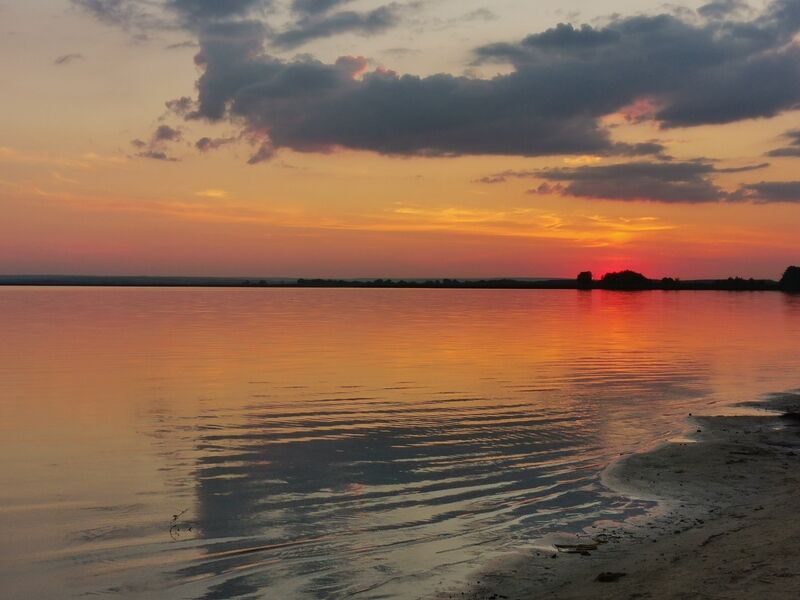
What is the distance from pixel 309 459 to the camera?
18109mm

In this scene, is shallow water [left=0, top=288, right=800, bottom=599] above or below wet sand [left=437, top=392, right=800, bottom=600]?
below

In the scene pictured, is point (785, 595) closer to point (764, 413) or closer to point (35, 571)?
point (35, 571)

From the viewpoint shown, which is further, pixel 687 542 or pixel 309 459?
pixel 309 459

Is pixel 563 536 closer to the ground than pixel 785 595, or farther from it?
closer to the ground

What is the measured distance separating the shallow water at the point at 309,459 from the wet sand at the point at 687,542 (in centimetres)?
74

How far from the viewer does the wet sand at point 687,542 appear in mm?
9000

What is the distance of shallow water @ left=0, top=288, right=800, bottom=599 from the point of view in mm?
11266

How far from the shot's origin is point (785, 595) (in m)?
7.96

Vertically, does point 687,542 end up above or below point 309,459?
above

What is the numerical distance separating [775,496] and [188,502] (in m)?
11.6

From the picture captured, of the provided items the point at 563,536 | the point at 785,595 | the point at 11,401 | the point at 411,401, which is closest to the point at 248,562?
the point at 563,536

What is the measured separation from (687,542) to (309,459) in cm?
958

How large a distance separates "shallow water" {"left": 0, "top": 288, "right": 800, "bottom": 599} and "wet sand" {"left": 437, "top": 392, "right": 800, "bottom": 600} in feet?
2.44

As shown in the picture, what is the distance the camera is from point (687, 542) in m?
11.3
